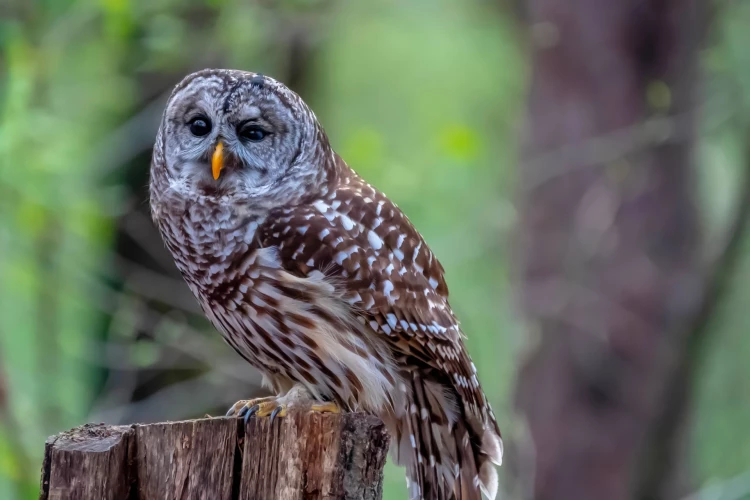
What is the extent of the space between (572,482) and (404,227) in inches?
143

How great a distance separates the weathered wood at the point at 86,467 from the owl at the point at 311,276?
81 centimetres

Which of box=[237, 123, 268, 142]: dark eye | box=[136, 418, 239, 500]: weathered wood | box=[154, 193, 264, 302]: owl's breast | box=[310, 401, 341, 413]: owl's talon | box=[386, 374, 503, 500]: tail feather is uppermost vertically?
box=[237, 123, 268, 142]: dark eye

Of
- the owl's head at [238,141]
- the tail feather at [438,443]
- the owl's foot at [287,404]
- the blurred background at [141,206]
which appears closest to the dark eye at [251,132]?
the owl's head at [238,141]

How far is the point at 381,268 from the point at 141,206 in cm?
282

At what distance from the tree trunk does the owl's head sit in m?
2.97

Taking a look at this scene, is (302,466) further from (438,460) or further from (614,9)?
(614,9)

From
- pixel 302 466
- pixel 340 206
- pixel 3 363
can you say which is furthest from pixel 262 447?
pixel 3 363

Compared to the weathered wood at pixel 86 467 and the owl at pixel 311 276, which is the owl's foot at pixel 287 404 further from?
the weathered wood at pixel 86 467

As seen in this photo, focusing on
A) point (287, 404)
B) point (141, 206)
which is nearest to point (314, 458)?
point (287, 404)

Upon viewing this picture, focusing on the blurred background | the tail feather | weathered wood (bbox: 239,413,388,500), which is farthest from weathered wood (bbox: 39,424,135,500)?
the blurred background

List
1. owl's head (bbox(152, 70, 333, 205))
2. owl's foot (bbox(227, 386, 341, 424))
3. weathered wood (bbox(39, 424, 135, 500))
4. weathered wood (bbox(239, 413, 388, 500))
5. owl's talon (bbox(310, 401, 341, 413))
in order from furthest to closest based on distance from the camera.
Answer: owl's head (bbox(152, 70, 333, 205)) → owl's talon (bbox(310, 401, 341, 413)) → owl's foot (bbox(227, 386, 341, 424)) → weathered wood (bbox(239, 413, 388, 500)) → weathered wood (bbox(39, 424, 135, 500))

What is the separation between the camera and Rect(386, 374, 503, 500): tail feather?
3.78m

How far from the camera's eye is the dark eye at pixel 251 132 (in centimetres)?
370

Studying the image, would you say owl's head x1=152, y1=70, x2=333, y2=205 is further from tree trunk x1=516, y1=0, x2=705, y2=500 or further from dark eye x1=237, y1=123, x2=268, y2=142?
tree trunk x1=516, y1=0, x2=705, y2=500
